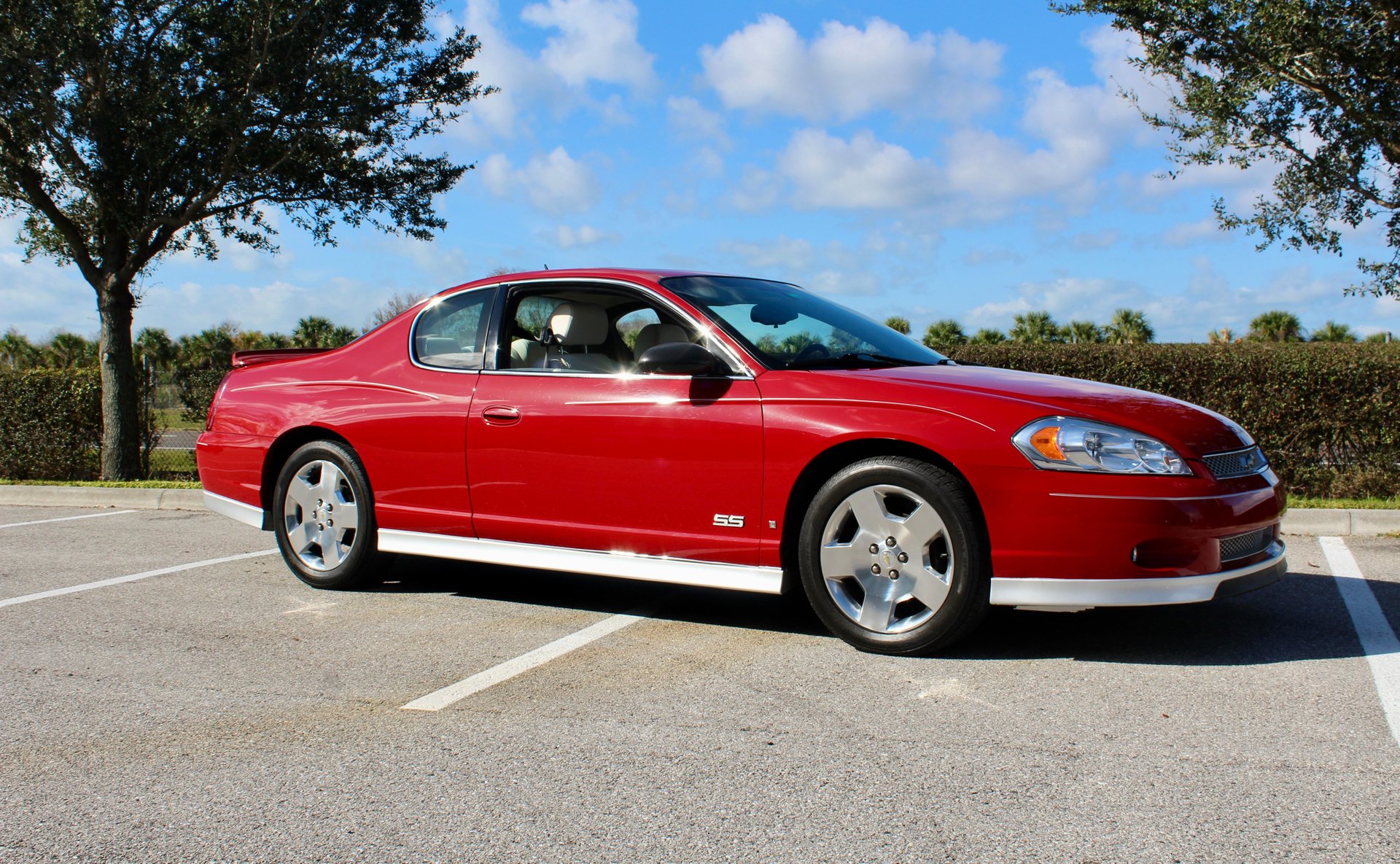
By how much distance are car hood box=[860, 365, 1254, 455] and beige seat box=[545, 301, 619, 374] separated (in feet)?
4.80

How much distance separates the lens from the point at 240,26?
12.1 metres

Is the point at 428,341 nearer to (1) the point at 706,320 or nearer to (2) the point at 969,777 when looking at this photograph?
(1) the point at 706,320

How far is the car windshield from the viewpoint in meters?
4.96

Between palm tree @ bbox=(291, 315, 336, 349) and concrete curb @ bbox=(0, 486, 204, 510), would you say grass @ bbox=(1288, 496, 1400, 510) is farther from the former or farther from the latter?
palm tree @ bbox=(291, 315, 336, 349)

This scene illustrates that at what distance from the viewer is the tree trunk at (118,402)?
12.7 m

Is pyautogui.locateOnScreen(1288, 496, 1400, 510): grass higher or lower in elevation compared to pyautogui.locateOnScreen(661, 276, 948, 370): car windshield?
lower

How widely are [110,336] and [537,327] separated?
9.27 m

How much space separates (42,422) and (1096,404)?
1259 centimetres

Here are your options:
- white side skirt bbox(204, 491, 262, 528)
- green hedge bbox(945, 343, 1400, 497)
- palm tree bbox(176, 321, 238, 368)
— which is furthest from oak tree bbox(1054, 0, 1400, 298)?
palm tree bbox(176, 321, 238, 368)

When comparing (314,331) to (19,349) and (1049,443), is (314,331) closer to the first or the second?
(19,349)

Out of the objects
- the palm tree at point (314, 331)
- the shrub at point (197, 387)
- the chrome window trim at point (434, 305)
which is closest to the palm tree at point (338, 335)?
the palm tree at point (314, 331)

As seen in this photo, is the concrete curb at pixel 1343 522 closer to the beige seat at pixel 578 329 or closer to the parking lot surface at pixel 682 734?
the parking lot surface at pixel 682 734

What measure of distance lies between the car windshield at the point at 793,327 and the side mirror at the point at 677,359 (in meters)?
0.25

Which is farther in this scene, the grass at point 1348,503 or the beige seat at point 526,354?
the grass at point 1348,503
